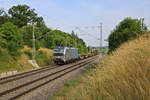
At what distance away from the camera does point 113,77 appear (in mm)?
4023

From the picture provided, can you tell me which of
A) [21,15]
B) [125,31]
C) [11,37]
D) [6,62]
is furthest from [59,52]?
[21,15]

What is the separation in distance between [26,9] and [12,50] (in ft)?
109

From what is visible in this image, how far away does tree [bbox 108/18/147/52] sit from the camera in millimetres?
13727

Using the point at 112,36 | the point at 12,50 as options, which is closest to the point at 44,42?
the point at 12,50

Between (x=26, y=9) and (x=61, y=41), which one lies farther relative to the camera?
(x=26, y=9)

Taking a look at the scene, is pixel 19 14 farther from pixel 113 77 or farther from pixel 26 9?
pixel 113 77

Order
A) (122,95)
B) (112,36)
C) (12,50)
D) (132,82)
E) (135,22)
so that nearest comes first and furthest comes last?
1. (122,95)
2. (132,82)
3. (135,22)
4. (112,36)
5. (12,50)

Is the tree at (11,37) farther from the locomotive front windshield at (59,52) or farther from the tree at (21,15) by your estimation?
the tree at (21,15)

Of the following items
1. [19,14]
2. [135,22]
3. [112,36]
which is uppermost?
[19,14]

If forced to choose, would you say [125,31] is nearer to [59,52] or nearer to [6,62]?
[59,52]

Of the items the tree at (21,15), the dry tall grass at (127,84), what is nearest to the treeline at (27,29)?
the tree at (21,15)

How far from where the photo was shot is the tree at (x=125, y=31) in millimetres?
13727

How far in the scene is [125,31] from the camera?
47.9 feet

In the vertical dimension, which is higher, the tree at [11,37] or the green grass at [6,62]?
the tree at [11,37]
